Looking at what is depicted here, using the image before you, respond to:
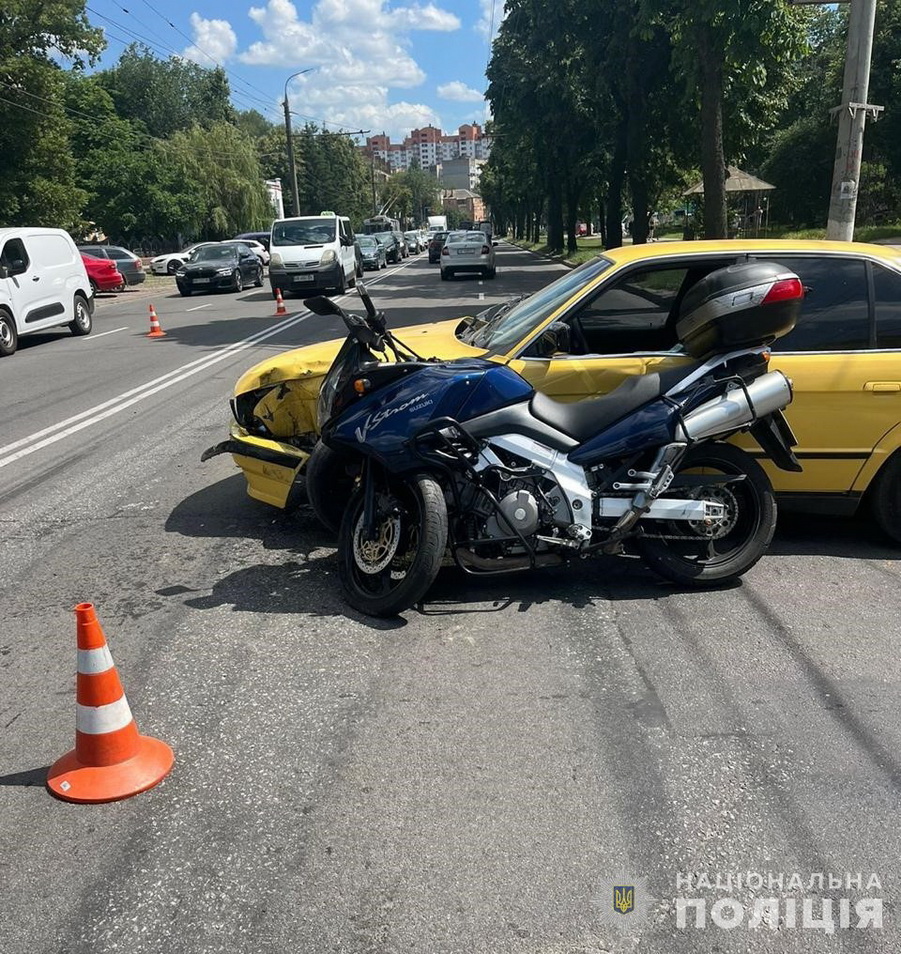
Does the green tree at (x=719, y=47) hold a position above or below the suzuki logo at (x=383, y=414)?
above

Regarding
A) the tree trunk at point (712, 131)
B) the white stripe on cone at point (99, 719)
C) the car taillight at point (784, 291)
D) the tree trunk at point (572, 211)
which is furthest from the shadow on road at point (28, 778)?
the tree trunk at point (572, 211)

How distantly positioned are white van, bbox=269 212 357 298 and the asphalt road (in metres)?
18.2

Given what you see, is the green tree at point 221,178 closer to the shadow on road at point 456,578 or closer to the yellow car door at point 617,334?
the shadow on road at point 456,578

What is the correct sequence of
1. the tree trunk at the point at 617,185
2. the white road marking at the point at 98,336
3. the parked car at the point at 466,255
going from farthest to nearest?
the parked car at the point at 466,255, the tree trunk at the point at 617,185, the white road marking at the point at 98,336

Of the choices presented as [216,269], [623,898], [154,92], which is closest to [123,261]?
[216,269]

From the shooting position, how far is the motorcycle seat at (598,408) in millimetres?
4316

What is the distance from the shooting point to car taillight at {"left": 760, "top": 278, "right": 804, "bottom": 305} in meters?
4.16

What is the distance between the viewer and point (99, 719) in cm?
306

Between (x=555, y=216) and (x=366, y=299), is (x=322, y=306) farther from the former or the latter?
(x=555, y=216)

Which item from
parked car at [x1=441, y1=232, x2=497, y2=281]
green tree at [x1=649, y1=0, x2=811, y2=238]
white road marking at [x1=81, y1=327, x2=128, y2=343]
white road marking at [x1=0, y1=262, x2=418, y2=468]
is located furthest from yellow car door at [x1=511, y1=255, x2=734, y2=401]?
parked car at [x1=441, y1=232, x2=497, y2=281]

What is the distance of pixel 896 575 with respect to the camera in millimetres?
4688

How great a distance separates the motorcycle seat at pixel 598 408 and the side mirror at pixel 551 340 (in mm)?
594

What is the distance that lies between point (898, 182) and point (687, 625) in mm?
42601

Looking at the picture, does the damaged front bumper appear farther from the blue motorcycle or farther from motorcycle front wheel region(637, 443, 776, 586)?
motorcycle front wheel region(637, 443, 776, 586)
